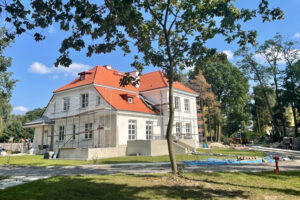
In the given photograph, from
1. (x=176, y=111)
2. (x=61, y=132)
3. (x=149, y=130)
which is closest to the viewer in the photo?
(x=149, y=130)

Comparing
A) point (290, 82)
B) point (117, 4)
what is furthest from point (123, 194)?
point (290, 82)

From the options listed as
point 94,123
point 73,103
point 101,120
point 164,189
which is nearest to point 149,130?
point 101,120

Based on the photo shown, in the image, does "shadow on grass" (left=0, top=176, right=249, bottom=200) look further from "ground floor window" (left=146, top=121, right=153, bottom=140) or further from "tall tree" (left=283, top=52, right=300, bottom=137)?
"tall tree" (left=283, top=52, right=300, bottom=137)

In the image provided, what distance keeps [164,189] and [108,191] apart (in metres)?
1.64

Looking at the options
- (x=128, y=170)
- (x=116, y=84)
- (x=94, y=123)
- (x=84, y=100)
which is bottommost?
(x=128, y=170)

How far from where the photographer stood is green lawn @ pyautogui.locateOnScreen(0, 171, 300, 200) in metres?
5.89

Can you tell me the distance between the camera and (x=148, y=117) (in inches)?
977

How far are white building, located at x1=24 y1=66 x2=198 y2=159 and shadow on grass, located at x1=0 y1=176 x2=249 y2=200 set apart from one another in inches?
421

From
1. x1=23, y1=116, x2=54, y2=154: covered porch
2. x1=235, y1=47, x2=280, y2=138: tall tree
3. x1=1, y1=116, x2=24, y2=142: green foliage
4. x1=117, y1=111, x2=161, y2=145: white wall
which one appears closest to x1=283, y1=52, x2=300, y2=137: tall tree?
x1=235, y1=47, x2=280, y2=138: tall tree

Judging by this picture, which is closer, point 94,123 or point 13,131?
point 94,123

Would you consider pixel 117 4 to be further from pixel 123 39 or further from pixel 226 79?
pixel 226 79

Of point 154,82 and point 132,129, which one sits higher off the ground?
point 154,82

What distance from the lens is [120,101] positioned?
2366cm

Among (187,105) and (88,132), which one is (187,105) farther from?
Answer: (88,132)
